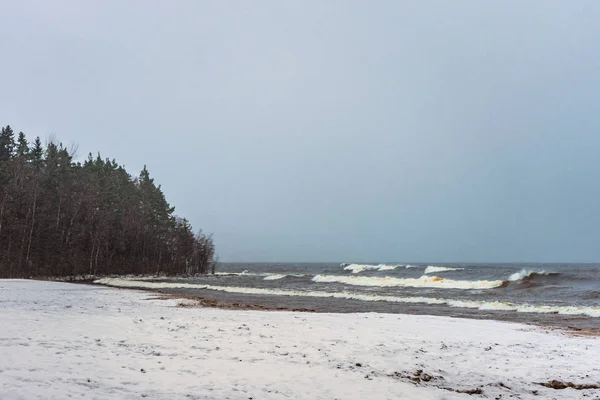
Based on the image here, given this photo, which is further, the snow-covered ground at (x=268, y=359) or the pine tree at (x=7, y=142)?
the pine tree at (x=7, y=142)

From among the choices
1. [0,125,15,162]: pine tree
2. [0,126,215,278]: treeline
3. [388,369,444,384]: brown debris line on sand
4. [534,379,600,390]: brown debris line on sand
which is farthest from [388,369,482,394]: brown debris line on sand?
[0,125,15,162]: pine tree

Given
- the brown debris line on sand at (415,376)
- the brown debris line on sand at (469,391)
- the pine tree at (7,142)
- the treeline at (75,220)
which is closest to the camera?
the brown debris line on sand at (469,391)

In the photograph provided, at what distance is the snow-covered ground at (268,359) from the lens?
637 cm

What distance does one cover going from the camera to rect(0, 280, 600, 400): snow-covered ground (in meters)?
6.37

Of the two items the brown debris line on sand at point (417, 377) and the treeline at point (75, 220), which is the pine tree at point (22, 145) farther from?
the brown debris line on sand at point (417, 377)

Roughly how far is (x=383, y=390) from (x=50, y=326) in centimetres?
832

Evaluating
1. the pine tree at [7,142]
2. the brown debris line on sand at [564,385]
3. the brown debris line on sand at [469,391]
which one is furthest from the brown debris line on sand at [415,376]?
the pine tree at [7,142]

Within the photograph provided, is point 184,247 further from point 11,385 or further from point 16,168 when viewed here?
point 11,385

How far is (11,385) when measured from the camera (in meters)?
5.67

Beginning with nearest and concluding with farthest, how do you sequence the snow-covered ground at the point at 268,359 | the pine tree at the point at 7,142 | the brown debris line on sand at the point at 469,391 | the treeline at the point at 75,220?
the snow-covered ground at the point at 268,359 → the brown debris line on sand at the point at 469,391 → the treeline at the point at 75,220 → the pine tree at the point at 7,142

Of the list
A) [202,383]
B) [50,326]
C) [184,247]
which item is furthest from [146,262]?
[202,383]

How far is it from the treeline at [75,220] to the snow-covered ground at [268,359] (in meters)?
37.7

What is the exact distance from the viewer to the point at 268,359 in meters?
8.41

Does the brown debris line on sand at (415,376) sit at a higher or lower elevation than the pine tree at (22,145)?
lower
